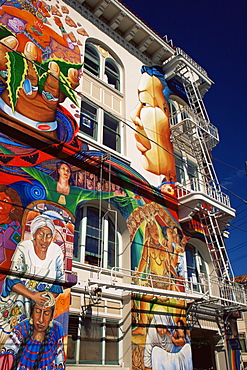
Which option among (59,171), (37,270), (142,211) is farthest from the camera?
(142,211)

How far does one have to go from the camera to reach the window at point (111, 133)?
1522 centimetres

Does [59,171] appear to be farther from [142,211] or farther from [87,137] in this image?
[142,211]

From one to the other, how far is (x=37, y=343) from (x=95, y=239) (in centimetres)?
449

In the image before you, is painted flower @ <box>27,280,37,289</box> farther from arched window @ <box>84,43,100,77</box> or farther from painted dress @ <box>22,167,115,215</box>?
arched window @ <box>84,43,100,77</box>

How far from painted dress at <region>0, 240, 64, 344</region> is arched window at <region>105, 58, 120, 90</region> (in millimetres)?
9929

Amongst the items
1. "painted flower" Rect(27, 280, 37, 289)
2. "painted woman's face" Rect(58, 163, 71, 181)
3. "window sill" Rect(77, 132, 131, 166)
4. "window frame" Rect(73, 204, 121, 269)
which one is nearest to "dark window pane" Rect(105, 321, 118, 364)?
"window frame" Rect(73, 204, 121, 269)

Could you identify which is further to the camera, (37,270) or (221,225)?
(221,225)

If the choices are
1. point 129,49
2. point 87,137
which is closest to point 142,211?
point 87,137

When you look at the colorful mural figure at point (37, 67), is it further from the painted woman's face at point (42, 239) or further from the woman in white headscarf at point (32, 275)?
the woman in white headscarf at point (32, 275)

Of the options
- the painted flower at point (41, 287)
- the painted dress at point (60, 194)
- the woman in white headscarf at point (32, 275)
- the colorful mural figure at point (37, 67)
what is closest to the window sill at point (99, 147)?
the colorful mural figure at point (37, 67)

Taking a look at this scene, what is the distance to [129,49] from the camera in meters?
18.9

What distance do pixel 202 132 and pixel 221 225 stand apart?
5564mm

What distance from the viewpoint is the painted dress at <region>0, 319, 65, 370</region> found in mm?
7991

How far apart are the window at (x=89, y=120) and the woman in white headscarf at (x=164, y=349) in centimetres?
758
